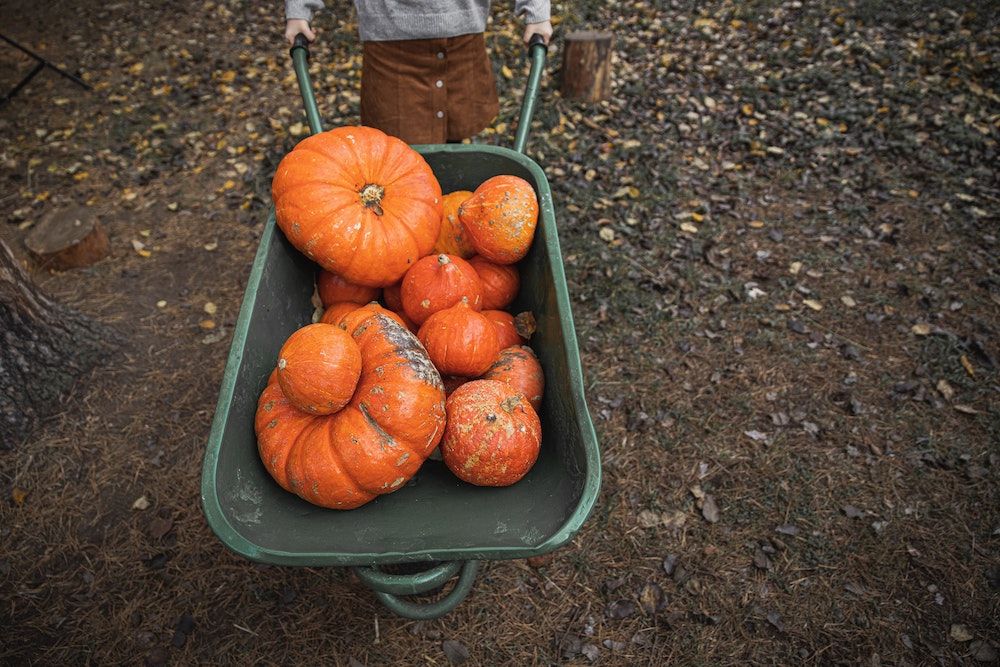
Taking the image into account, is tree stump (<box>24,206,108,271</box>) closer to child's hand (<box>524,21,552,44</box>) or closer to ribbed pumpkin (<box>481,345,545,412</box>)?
child's hand (<box>524,21,552,44</box>)

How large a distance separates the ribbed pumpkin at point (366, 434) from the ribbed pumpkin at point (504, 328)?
54 cm

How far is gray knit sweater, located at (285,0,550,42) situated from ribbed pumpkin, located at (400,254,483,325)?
1.24 meters

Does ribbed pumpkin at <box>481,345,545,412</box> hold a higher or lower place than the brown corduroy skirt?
lower

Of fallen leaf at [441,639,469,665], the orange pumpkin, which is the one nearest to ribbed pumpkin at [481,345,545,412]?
the orange pumpkin

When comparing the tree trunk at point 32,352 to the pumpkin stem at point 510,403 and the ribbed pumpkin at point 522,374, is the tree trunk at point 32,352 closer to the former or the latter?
the ribbed pumpkin at point 522,374

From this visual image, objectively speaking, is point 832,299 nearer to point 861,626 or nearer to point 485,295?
point 861,626

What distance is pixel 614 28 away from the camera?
6.47 meters

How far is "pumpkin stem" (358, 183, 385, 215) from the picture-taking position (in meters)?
2.20

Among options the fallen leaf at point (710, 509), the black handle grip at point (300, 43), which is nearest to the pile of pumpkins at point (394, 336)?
the black handle grip at point (300, 43)

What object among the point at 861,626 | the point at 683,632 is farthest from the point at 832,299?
the point at 683,632

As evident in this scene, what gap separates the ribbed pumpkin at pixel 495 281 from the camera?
2.48m

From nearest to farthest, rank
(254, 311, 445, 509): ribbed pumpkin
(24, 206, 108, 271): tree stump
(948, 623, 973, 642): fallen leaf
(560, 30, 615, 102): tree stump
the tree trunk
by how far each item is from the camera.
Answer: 1. (254, 311, 445, 509): ribbed pumpkin
2. (948, 623, 973, 642): fallen leaf
3. the tree trunk
4. (24, 206, 108, 271): tree stump
5. (560, 30, 615, 102): tree stump

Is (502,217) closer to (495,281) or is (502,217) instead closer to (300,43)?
(495,281)

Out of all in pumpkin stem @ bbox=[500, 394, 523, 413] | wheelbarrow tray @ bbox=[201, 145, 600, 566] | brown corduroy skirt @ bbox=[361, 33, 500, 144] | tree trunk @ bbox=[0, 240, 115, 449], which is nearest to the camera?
wheelbarrow tray @ bbox=[201, 145, 600, 566]
